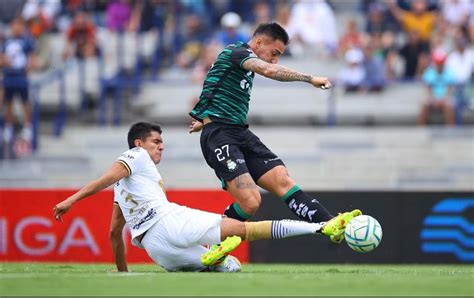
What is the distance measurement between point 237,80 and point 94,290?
12.3 ft

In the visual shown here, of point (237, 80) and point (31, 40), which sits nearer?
point (237, 80)

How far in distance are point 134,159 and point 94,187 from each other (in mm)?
583

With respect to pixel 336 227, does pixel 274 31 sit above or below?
above

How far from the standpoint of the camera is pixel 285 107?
840 inches

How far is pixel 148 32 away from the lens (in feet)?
80.2

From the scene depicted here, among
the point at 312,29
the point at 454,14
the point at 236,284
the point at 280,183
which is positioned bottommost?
the point at 236,284

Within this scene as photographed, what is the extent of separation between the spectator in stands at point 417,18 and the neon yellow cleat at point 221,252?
12.3 m

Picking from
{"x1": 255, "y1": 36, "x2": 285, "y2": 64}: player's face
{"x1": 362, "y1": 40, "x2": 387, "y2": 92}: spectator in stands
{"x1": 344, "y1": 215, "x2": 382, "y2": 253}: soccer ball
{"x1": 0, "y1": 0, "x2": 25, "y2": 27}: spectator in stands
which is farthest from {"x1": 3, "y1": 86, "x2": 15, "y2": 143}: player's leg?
{"x1": 344, "y1": 215, "x2": 382, "y2": 253}: soccer ball

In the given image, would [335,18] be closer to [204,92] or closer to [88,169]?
[88,169]

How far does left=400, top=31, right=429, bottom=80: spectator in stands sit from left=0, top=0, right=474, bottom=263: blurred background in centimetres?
3

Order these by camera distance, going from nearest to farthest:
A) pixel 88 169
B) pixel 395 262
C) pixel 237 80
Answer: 1. pixel 237 80
2. pixel 395 262
3. pixel 88 169

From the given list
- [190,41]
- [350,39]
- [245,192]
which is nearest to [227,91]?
[245,192]

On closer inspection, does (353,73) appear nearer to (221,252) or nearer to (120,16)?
(120,16)

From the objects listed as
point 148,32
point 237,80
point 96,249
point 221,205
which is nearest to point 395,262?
point 221,205
